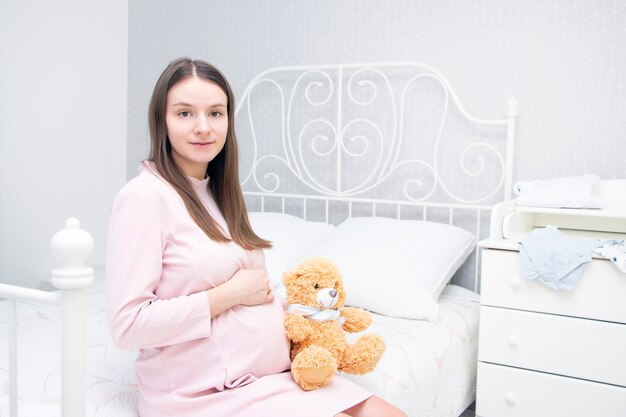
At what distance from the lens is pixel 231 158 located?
1.49 m

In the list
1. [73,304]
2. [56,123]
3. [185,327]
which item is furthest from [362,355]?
[56,123]

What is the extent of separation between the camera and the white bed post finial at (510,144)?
93.0 inches

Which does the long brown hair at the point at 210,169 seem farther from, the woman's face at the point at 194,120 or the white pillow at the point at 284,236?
the white pillow at the point at 284,236

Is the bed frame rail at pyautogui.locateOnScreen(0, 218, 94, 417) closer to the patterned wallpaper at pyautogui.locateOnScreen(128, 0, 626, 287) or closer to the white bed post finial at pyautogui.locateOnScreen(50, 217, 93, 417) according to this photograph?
the white bed post finial at pyautogui.locateOnScreen(50, 217, 93, 417)

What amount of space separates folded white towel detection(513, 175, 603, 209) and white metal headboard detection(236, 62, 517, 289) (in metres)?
0.20

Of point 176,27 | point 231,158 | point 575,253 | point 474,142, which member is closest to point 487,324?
point 575,253

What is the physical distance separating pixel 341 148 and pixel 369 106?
208mm

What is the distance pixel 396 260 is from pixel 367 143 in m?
0.69

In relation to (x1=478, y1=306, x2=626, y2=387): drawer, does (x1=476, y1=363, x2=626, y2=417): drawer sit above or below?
below

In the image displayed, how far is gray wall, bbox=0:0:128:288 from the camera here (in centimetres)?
297

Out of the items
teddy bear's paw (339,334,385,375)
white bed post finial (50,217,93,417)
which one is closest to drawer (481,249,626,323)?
teddy bear's paw (339,334,385,375)

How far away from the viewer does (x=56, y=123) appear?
313 centimetres

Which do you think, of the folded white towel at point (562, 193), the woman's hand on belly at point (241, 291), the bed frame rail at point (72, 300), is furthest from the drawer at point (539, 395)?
the bed frame rail at point (72, 300)

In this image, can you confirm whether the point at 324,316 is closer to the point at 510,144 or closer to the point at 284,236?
the point at 284,236
